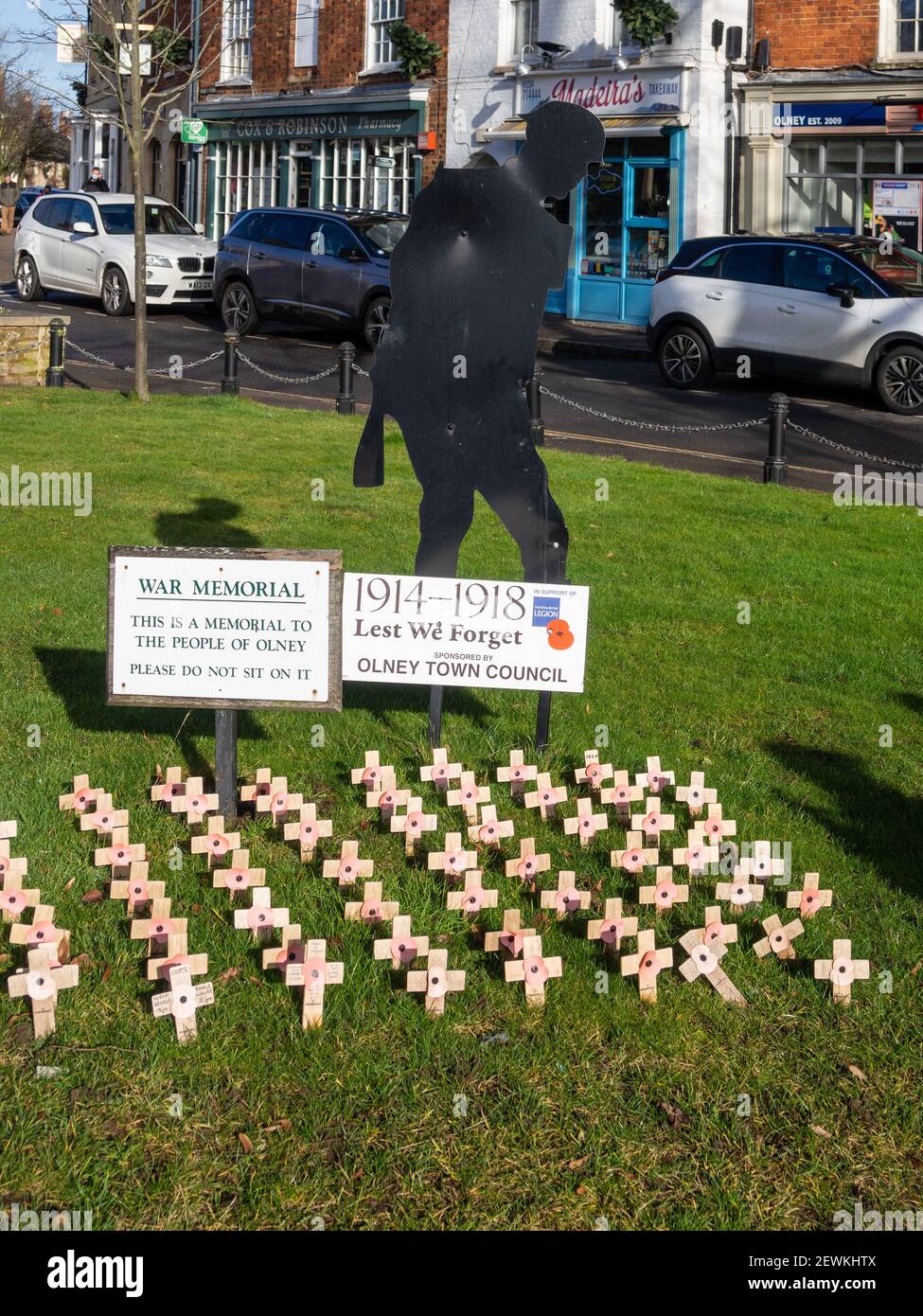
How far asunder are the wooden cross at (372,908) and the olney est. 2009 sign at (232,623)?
2.74 feet

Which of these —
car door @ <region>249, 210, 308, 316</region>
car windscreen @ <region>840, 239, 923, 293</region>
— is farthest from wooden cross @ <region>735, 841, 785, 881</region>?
car door @ <region>249, 210, 308, 316</region>

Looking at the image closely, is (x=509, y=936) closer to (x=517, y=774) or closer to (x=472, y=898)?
(x=472, y=898)

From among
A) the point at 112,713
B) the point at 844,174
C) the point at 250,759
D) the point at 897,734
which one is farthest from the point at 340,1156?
the point at 844,174

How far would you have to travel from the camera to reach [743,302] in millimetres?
19172

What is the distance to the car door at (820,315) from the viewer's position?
59.8ft

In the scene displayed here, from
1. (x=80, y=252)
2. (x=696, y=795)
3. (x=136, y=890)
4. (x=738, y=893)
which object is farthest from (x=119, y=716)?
(x=80, y=252)

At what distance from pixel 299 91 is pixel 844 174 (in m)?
13.3

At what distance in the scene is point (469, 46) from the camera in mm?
29125

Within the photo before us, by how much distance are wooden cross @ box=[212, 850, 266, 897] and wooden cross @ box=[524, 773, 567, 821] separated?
1.23 metres

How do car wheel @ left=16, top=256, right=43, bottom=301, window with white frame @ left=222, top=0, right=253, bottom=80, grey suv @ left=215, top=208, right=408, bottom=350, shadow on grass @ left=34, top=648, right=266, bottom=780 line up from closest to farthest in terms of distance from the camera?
shadow on grass @ left=34, top=648, right=266, bottom=780
grey suv @ left=215, top=208, right=408, bottom=350
car wheel @ left=16, top=256, right=43, bottom=301
window with white frame @ left=222, top=0, right=253, bottom=80

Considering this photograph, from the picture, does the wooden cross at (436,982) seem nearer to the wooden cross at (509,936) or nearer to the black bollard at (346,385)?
the wooden cross at (509,936)

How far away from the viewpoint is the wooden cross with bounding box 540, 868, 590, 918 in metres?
5.13

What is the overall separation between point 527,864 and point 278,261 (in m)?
18.9

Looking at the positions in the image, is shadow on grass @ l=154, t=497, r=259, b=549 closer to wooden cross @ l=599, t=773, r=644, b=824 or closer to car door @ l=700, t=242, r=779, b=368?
wooden cross @ l=599, t=773, r=644, b=824
